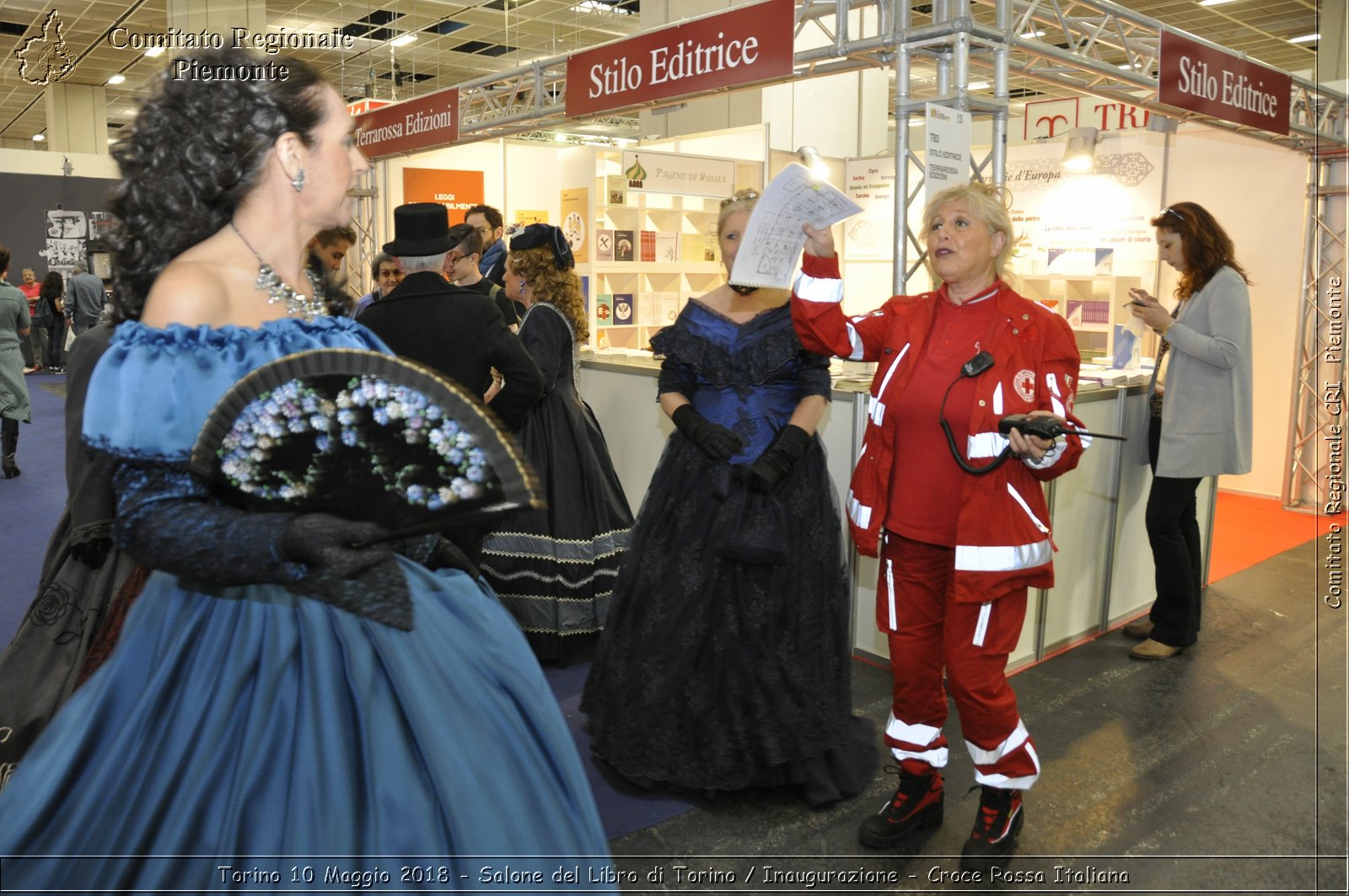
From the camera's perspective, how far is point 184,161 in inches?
50.7

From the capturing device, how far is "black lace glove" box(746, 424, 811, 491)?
2.64 m

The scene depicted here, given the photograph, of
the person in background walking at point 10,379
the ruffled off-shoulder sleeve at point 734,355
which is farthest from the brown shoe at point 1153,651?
the person in background walking at point 10,379

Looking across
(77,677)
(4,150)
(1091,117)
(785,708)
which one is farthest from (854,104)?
(4,150)

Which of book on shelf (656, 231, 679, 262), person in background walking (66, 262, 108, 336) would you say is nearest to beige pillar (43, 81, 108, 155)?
person in background walking (66, 262, 108, 336)

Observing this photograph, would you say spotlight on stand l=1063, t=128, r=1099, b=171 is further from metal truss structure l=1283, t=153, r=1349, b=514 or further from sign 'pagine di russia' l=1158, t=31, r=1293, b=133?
metal truss structure l=1283, t=153, r=1349, b=514

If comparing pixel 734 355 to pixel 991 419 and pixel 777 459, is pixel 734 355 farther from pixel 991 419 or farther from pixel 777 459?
pixel 991 419

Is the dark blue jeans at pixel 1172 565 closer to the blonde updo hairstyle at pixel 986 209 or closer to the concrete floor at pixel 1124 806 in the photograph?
the concrete floor at pixel 1124 806

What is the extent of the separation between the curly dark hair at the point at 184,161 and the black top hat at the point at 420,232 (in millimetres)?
1804

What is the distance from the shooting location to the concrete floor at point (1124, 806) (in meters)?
2.45

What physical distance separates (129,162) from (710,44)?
408 cm

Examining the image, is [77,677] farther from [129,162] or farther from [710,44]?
[710,44]

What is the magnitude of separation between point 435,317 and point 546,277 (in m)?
0.74

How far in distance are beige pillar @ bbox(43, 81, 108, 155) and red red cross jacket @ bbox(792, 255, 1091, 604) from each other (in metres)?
17.6

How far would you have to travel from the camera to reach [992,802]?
2467mm
